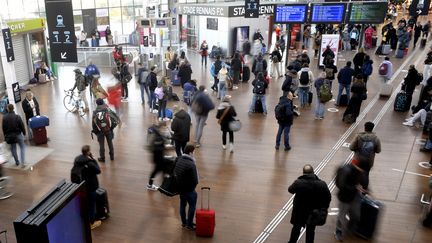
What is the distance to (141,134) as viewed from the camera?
11.7m

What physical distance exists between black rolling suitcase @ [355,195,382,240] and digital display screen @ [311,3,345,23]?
1136cm

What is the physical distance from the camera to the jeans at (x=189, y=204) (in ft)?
22.1

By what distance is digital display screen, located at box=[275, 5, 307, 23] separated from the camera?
655 inches

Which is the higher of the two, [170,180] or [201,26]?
[201,26]

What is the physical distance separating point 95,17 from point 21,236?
2711 centimetres

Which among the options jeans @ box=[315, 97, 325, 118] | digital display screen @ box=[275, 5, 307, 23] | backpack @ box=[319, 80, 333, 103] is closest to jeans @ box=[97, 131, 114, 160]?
backpack @ box=[319, 80, 333, 103]

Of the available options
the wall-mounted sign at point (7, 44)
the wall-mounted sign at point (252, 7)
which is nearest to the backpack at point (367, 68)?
the wall-mounted sign at point (252, 7)

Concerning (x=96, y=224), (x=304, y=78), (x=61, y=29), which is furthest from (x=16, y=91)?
(x=304, y=78)

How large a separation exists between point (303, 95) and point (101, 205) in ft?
28.1

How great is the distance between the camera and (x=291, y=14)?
16781 mm

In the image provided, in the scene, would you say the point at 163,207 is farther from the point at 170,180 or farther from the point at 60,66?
the point at 60,66

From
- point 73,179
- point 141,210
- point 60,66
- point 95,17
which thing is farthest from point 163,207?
point 95,17

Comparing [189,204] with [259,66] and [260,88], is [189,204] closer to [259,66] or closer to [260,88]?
[260,88]

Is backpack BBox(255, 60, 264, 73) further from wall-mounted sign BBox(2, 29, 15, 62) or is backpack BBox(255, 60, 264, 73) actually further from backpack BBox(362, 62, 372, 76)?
wall-mounted sign BBox(2, 29, 15, 62)
